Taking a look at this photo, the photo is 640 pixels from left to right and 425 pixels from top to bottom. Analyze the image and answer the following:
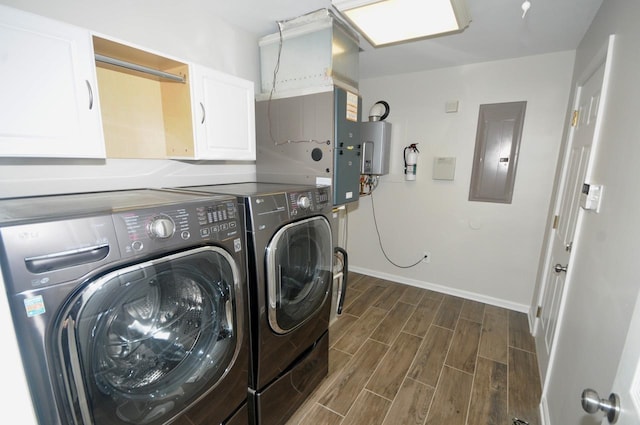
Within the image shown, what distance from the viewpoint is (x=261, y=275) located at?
118 centimetres

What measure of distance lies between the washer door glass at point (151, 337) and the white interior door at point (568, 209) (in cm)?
187

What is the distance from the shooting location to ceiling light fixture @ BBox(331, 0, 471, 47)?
1.44 m

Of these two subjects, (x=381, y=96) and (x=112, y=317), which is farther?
(x=381, y=96)

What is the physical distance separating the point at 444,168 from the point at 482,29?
126cm

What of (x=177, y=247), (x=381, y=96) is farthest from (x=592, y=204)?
(x=381, y=96)

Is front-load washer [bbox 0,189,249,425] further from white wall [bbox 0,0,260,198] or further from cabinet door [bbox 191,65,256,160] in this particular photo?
cabinet door [bbox 191,65,256,160]

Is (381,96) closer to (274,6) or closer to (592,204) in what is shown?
(274,6)

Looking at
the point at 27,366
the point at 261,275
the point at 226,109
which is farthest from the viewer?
the point at 226,109

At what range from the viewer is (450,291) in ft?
10.0

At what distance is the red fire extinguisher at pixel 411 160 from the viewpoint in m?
2.96

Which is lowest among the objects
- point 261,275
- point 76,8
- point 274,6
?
point 261,275

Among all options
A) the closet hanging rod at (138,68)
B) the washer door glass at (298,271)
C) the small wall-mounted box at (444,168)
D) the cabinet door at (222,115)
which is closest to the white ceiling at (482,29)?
the cabinet door at (222,115)

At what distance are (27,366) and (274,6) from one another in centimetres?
202

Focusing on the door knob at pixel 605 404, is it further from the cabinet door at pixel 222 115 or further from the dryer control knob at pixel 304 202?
the cabinet door at pixel 222 115
